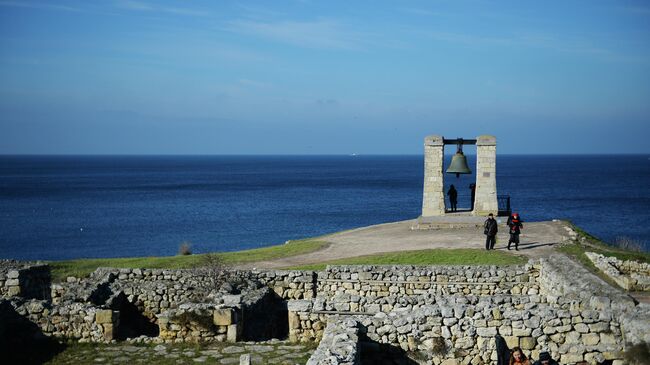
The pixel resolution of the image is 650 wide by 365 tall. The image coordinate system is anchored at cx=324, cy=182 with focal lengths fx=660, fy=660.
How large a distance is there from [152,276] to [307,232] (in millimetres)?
50378

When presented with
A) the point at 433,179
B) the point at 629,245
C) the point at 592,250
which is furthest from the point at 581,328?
the point at 629,245

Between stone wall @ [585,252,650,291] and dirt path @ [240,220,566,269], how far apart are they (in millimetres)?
2983

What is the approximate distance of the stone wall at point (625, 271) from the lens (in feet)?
56.3

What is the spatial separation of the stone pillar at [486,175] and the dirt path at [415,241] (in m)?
1.42

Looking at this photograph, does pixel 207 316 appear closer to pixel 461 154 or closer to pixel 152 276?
pixel 152 276

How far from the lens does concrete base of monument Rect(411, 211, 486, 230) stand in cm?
3080

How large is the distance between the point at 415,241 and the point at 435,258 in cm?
429

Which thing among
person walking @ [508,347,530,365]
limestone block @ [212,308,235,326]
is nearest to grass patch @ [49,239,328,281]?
limestone block @ [212,308,235,326]

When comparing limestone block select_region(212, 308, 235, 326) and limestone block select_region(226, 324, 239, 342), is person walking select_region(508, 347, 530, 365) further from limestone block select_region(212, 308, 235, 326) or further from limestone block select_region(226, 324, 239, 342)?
limestone block select_region(212, 308, 235, 326)

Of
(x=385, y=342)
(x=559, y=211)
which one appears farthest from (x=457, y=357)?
(x=559, y=211)

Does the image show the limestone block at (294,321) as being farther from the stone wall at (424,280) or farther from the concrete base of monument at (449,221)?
the concrete base of monument at (449,221)

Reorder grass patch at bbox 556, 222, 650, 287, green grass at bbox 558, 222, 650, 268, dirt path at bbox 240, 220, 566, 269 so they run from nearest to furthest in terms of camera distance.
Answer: grass patch at bbox 556, 222, 650, 287
green grass at bbox 558, 222, 650, 268
dirt path at bbox 240, 220, 566, 269

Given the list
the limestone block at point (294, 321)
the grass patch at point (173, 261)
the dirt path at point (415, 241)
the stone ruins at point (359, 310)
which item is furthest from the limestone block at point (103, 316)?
the dirt path at point (415, 241)

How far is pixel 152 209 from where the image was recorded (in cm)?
10050
